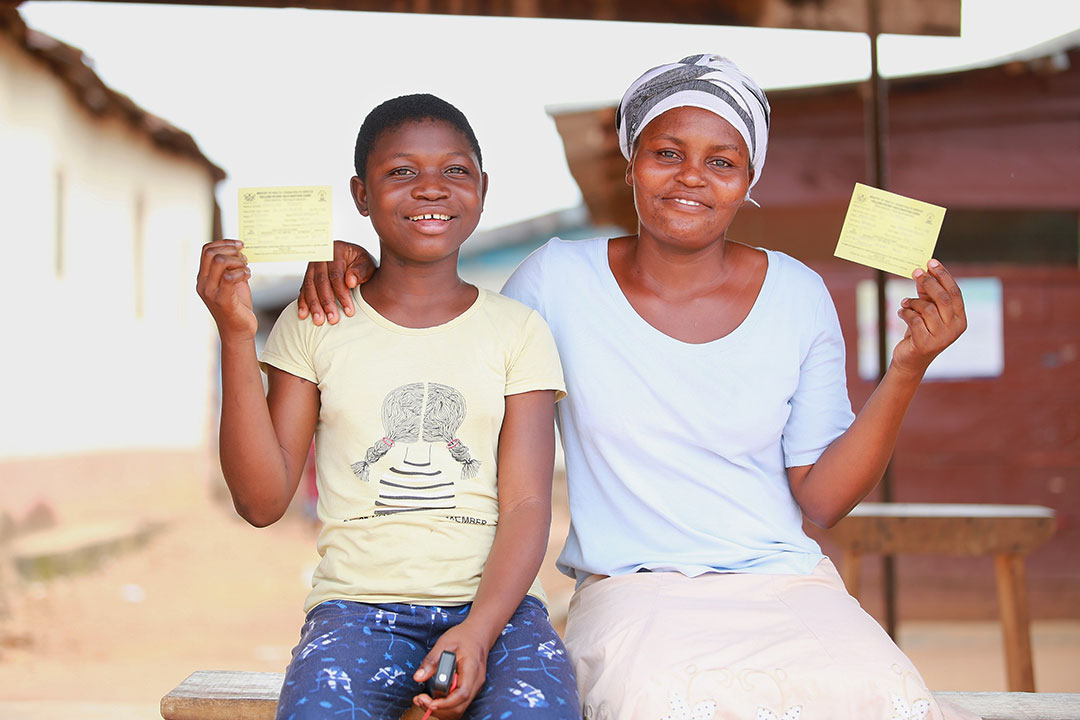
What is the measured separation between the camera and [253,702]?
2.05 metres

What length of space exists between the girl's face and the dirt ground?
114 inches

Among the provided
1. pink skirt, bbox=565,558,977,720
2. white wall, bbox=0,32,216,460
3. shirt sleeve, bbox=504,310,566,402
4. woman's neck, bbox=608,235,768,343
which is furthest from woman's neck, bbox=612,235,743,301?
white wall, bbox=0,32,216,460

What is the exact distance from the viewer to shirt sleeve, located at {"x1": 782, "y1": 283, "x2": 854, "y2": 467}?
2.20m

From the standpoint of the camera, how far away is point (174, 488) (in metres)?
11.0

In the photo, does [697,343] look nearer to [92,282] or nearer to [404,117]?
[404,117]

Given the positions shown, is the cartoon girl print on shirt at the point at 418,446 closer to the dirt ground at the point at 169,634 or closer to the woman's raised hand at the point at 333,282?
the woman's raised hand at the point at 333,282

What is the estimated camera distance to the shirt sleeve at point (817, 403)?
7.22 feet

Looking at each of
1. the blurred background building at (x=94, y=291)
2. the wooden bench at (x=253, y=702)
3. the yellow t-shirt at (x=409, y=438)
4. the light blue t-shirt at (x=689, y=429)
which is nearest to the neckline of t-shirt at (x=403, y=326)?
the yellow t-shirt at (x=409, y=438)

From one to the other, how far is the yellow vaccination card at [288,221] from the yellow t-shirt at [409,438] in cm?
17

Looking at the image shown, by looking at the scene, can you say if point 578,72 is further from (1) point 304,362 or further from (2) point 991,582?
(1) point 304,362

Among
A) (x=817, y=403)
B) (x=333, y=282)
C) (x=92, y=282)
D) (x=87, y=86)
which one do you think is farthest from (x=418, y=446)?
(x=92, y=282)

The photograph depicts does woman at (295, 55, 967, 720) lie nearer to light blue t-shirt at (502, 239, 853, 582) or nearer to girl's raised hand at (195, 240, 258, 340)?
light blue t-shirt at (502, 239, 853, 582)

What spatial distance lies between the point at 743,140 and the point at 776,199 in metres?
4.95

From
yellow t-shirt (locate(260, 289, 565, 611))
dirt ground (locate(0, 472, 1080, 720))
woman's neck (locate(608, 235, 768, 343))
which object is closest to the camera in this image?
yellow t-shirt (locate(260, 289, 565, 611))
